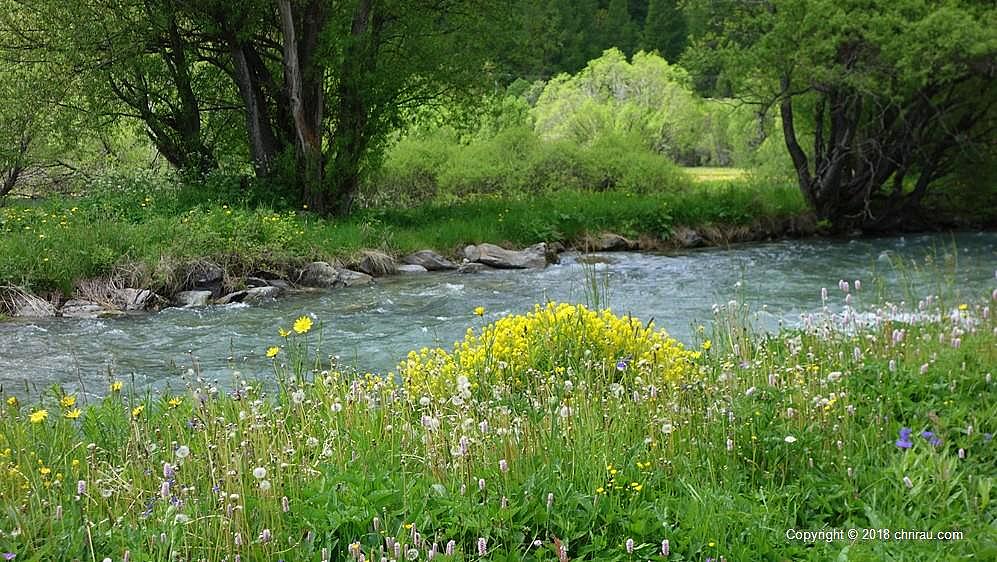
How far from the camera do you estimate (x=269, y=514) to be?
320 cm

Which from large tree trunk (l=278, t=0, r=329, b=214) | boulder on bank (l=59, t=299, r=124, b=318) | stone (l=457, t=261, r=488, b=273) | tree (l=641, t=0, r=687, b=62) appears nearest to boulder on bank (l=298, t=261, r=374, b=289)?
stone (l=457, t=261, r=488, b=273)

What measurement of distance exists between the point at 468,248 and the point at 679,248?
5118 mm

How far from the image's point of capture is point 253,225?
14.2 m

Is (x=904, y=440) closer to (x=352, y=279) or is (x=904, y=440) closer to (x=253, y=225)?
(x=352, y=279)

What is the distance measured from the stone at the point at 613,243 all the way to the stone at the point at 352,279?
19.5ft

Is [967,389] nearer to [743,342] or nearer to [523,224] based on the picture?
[743,342]

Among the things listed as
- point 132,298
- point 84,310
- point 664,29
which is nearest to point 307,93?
point 132,298

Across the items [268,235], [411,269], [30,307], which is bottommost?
[411,269]

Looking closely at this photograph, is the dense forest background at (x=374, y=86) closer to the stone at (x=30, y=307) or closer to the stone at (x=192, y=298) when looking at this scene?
the stone at (x=192, y=298)

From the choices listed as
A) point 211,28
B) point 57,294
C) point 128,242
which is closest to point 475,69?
point 211,28

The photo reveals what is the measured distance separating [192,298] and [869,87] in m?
14.0

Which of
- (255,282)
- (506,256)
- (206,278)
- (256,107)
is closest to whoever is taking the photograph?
(206,278)

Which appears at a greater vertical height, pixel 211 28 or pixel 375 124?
pixel 211 28

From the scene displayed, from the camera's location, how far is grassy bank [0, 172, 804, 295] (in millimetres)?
12555
